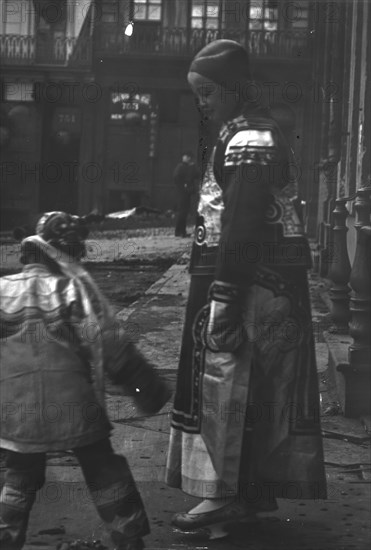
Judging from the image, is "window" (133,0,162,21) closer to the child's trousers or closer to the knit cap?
the knit cap

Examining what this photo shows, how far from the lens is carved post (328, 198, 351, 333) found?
8148 mm

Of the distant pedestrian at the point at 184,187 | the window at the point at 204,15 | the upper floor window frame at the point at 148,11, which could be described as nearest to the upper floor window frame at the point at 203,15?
the window at the point at 204,15

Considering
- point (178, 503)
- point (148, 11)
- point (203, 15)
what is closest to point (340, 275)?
point (178, 503)

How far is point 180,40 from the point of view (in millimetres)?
26141

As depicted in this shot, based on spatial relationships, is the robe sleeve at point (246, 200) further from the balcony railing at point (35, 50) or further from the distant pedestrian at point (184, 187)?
the balcony railing at point (35, 50)

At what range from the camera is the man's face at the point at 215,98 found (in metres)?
4.34

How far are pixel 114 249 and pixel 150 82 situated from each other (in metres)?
9.84

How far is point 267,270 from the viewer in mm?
4305

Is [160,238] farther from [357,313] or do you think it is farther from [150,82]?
[357,313]

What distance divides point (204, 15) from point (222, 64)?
71.0 ft

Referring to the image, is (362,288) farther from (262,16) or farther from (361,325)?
(262,16)

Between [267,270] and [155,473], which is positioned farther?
[155,473]

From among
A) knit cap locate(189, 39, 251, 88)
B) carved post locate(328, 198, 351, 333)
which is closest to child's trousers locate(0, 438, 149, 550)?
knit cap locate(189, 39, 251, 88)

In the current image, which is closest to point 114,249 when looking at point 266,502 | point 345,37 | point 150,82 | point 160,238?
point 160,238
